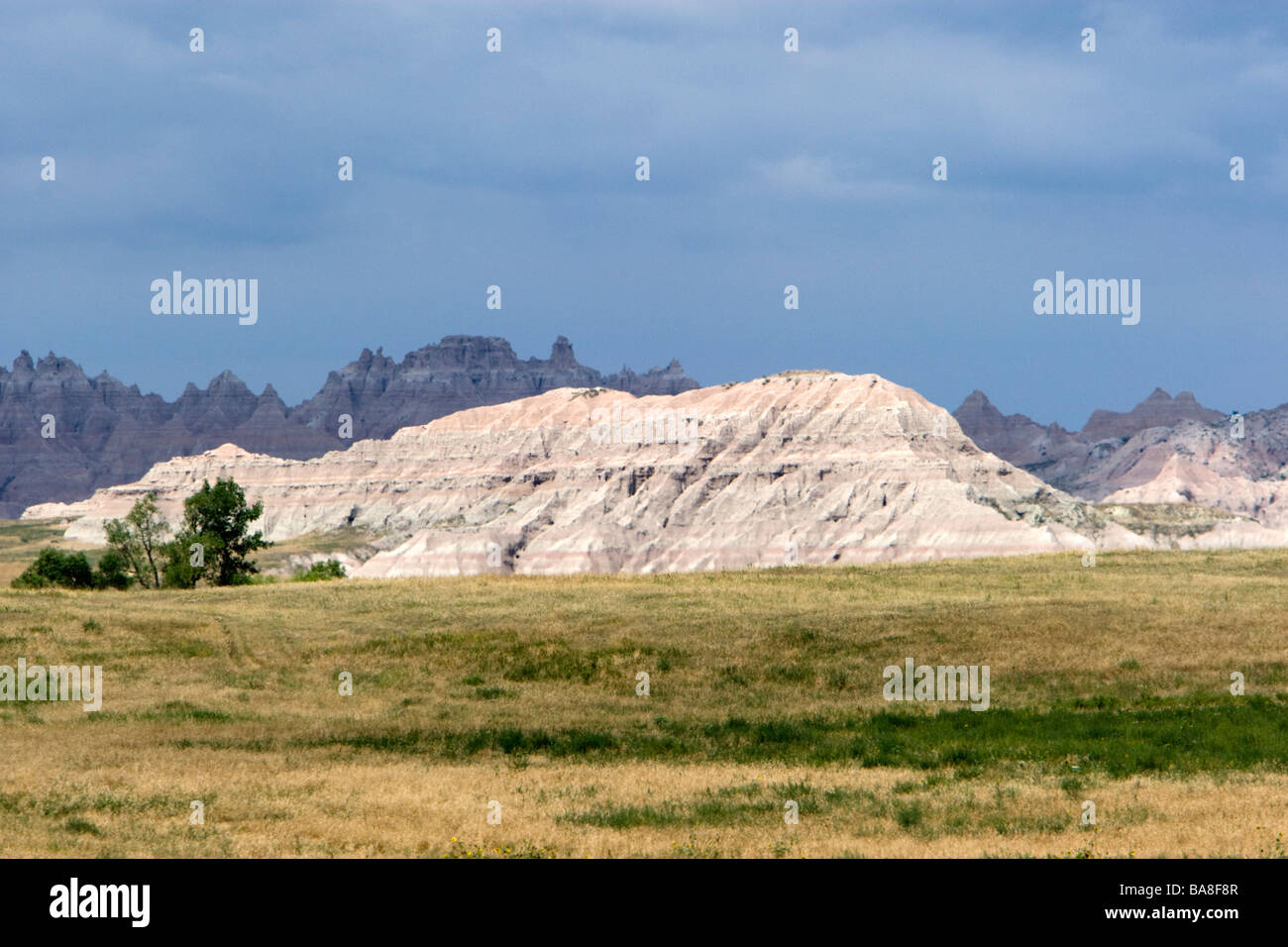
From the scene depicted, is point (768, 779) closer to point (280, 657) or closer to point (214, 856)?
point (214, 856)

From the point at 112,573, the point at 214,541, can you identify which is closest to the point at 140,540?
the point at 112,573

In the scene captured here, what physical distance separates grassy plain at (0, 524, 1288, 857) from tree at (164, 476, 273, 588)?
92.2ft

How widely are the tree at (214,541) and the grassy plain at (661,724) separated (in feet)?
92.2

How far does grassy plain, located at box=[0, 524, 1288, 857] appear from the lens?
17.9m

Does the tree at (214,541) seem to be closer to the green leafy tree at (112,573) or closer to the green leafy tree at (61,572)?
the green leafy tree at (112,573)

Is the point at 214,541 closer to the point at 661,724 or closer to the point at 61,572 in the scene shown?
the point at 61,572

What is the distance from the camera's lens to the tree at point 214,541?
8444 centimetres

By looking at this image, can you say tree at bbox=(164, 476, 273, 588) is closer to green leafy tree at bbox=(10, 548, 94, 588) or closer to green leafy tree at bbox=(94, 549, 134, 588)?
green leafy tree at bbox=(94, 549, 134, 588)

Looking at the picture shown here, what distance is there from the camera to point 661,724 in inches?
1142

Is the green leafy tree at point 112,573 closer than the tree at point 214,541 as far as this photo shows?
No

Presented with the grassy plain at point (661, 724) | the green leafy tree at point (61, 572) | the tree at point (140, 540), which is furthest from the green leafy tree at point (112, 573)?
the grassy plain at point (661, 724)

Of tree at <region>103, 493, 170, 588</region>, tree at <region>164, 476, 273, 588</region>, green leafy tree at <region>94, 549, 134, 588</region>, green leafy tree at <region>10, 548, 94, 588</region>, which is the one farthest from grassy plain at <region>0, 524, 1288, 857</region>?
green leafy tree at <region>10, 548, 94, 588</region>
